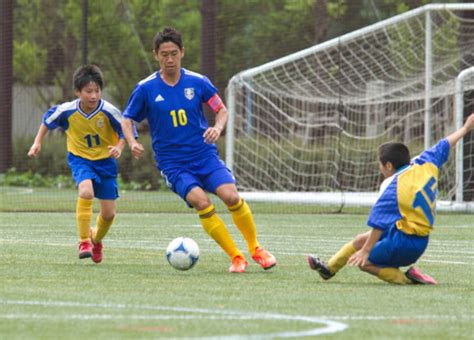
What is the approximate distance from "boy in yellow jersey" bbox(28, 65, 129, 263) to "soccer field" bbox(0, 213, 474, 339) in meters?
0.45

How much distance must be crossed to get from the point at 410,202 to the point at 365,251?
46 centimetres

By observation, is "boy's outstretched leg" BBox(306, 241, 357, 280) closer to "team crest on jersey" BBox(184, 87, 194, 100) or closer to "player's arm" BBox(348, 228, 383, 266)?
"player's arm" BBox(348, 228, 383, 266)

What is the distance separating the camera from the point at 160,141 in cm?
977

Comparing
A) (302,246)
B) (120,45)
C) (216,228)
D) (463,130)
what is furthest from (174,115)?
(120,45)

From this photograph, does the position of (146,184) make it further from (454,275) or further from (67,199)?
(454,275)

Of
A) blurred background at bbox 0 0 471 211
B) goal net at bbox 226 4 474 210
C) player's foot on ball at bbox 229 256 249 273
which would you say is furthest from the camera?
blurred background at bbox 0 0 471 211

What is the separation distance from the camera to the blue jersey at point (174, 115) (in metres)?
9.71

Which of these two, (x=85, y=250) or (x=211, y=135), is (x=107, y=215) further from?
(x=211, y=135)

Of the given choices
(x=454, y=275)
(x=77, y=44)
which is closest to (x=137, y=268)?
(x=454, y=275)

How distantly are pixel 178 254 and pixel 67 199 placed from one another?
46.4 ft

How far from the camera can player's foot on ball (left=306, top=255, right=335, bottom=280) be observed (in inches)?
333

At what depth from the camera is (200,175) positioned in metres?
9.70

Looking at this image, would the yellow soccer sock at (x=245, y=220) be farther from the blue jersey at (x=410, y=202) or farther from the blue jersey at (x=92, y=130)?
the blue jersey at (x=92, y=130)

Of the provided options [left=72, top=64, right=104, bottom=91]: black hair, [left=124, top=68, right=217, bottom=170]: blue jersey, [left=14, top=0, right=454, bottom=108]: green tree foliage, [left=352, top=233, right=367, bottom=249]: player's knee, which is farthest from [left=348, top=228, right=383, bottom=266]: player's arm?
[left=14, top=0, right=454, bottom=108]: green tree foliage
